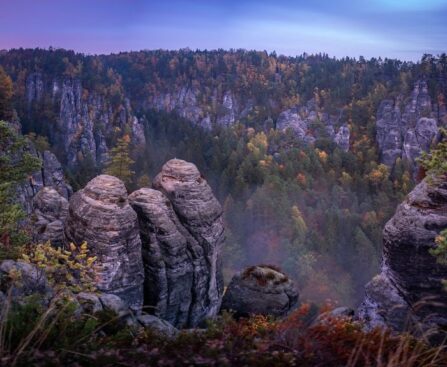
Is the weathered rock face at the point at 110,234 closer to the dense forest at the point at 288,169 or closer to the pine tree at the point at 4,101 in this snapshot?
the dense forest at the point at 288,169

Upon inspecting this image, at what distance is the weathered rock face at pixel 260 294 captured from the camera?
24.7 m

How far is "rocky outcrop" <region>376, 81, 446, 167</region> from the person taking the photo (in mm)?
125438

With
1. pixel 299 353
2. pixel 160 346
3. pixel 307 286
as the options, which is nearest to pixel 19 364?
pixel 160 346

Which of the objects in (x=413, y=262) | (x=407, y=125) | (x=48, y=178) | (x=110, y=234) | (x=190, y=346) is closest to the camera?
(x=190, y=346)

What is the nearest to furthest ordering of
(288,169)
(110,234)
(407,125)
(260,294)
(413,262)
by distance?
(413,262)
(110,234)
(260,294)
(288,169)
(407,125)

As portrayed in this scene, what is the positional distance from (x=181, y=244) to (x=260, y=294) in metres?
6.29

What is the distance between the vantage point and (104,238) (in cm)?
1870

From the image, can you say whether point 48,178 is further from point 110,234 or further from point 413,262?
Answer: point 413,262

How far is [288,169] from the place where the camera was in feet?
350

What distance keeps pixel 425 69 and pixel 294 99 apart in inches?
2085

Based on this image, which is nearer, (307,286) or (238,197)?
(307,286)

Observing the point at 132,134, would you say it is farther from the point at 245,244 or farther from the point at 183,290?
the point at 183,290

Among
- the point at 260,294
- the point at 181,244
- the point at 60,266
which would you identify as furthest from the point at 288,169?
the point at 60,266

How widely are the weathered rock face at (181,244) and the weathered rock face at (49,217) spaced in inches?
159
